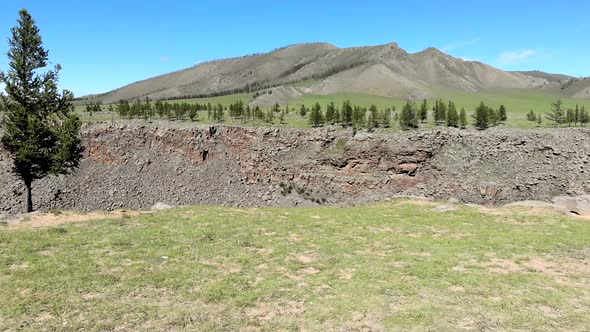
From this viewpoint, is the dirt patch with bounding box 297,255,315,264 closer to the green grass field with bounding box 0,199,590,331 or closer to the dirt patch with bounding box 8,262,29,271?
the green grass field with bounding box 0,199,590,331

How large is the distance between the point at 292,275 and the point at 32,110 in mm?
26971

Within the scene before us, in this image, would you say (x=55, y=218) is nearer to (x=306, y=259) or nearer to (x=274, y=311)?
(x=306, y=259)

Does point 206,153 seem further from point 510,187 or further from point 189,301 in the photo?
point 189,301

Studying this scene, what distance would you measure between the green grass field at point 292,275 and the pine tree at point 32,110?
1022cm

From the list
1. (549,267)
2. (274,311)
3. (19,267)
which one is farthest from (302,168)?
(274,311)

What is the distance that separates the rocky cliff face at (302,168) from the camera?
1596 inches

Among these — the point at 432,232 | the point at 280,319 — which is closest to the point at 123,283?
the point at 280,319

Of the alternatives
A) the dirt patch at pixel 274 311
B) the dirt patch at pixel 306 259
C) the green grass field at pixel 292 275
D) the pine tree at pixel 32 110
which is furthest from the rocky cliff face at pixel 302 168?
the dirt patch at pixel 274 311

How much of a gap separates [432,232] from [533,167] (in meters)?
29.2

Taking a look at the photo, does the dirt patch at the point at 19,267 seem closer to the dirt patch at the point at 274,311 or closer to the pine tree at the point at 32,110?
the dirt patch at the point at 274,311

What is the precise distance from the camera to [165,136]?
158 ft

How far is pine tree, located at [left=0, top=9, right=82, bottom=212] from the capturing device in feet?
93.3

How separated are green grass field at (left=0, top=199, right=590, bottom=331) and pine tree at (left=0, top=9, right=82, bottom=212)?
10.2 metres

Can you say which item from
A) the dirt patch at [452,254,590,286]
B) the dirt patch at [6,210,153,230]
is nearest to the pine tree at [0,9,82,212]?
the dirt patch at [6,210,153,230]
